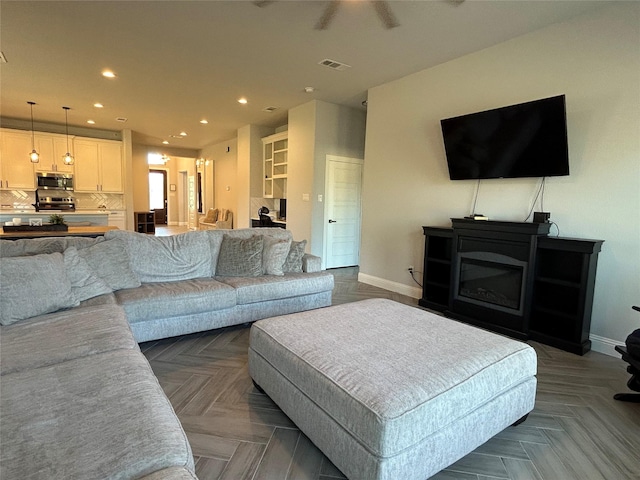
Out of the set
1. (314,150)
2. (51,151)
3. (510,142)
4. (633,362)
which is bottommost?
(633,362)

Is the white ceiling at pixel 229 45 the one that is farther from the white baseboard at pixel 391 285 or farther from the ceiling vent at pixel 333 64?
the white baseboard at pixel 391 285

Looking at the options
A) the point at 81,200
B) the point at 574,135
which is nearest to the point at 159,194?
the point at 81,200

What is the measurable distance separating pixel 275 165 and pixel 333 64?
128 inches

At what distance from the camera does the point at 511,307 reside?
10.5ft

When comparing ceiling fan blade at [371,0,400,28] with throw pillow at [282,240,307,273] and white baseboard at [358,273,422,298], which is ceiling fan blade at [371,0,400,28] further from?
white baseboard at [358,273,422,298]

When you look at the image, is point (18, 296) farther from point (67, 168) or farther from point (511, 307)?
point (67, 168)

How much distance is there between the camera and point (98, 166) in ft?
26.3

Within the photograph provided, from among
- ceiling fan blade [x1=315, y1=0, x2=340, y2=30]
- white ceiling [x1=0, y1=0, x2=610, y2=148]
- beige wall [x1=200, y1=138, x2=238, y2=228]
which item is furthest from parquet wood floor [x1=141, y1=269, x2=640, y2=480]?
beige wall [x1=200, y1=138, x2=238, y2=228]

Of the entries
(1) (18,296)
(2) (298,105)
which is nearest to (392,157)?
(2) (298,105)

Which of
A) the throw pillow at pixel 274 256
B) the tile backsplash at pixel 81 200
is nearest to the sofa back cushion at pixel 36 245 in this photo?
the throw pillow at pixel 274 256

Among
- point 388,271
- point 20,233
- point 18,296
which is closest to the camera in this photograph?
point 18,296

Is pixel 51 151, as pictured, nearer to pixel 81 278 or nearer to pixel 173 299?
pixel 81 278

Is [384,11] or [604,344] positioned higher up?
[384,11]

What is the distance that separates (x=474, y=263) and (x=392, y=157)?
1.85 metres
